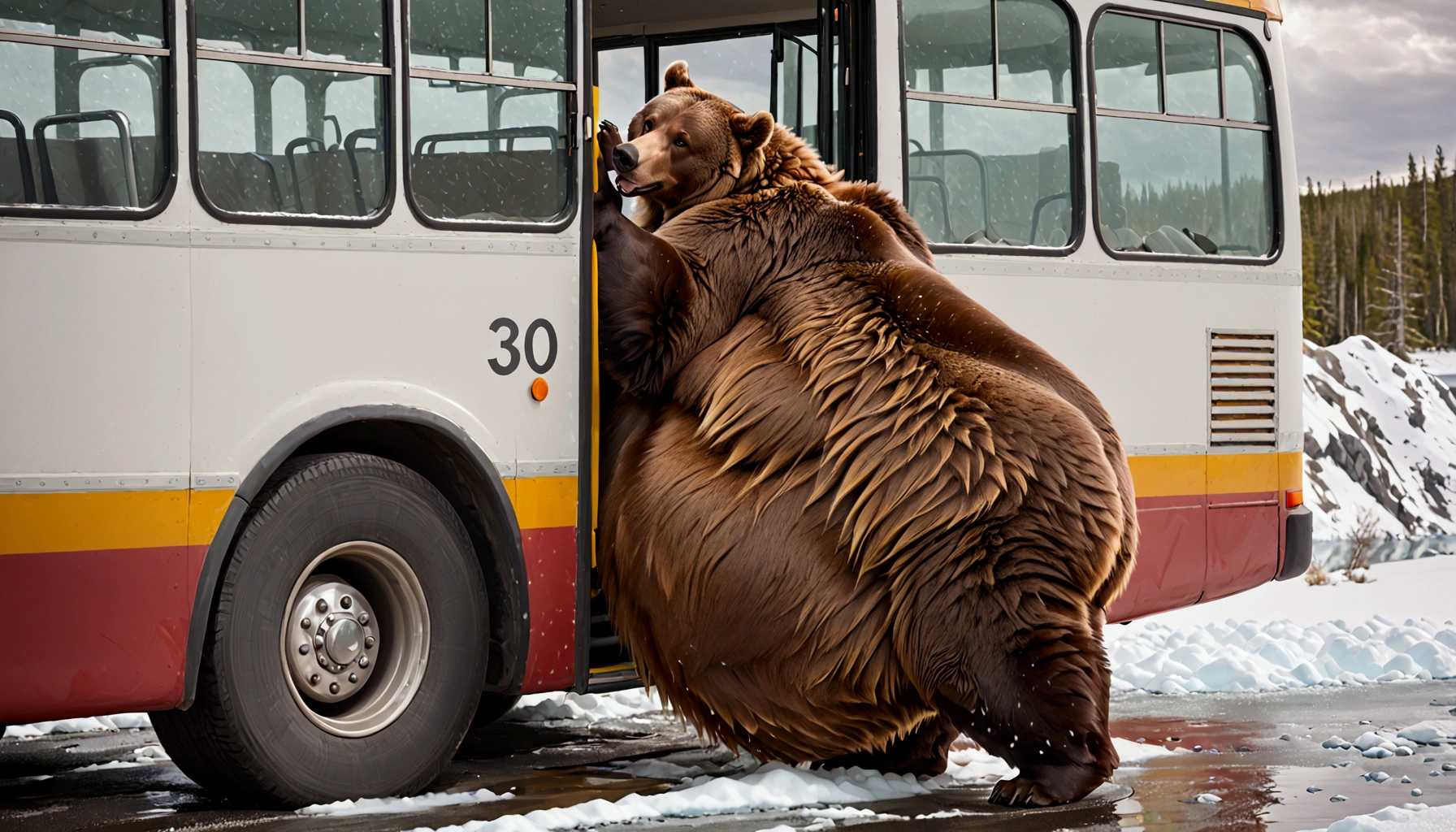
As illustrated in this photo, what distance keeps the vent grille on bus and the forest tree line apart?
57.5m

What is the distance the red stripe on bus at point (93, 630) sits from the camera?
11.9 ft

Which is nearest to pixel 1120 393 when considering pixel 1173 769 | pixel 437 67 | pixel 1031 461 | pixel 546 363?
pixel 1173 769

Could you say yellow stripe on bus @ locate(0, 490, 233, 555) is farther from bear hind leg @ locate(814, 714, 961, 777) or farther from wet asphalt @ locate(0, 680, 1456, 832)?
bear hind leg @ locate(814, 714, 961, 777)

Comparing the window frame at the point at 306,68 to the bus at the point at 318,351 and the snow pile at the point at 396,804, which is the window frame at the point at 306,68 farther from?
the snow pile at the point at 396,804

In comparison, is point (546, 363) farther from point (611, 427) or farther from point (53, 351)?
point (53, 351)

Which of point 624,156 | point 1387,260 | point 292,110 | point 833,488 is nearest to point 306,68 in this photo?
point 292,110

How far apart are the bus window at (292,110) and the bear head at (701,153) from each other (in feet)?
2.71

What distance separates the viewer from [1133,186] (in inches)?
249

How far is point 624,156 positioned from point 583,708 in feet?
8.87

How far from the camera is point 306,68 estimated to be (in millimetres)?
4129

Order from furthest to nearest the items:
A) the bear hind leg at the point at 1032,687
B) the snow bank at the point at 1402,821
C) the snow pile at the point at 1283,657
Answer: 1. the snow pile at the point at 1283,657
2. the bear hind leg at the point at 1032,687
3. the snow bank at the point at 1402,821

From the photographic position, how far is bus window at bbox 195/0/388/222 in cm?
398

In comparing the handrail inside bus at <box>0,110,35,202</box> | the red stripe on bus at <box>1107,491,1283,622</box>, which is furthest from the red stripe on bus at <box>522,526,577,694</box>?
the red stripe on bus at <box>1107,491,1283,622</box>

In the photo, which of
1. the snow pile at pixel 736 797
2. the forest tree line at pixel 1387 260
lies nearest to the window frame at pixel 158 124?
the snow pile at pixel 736 797
